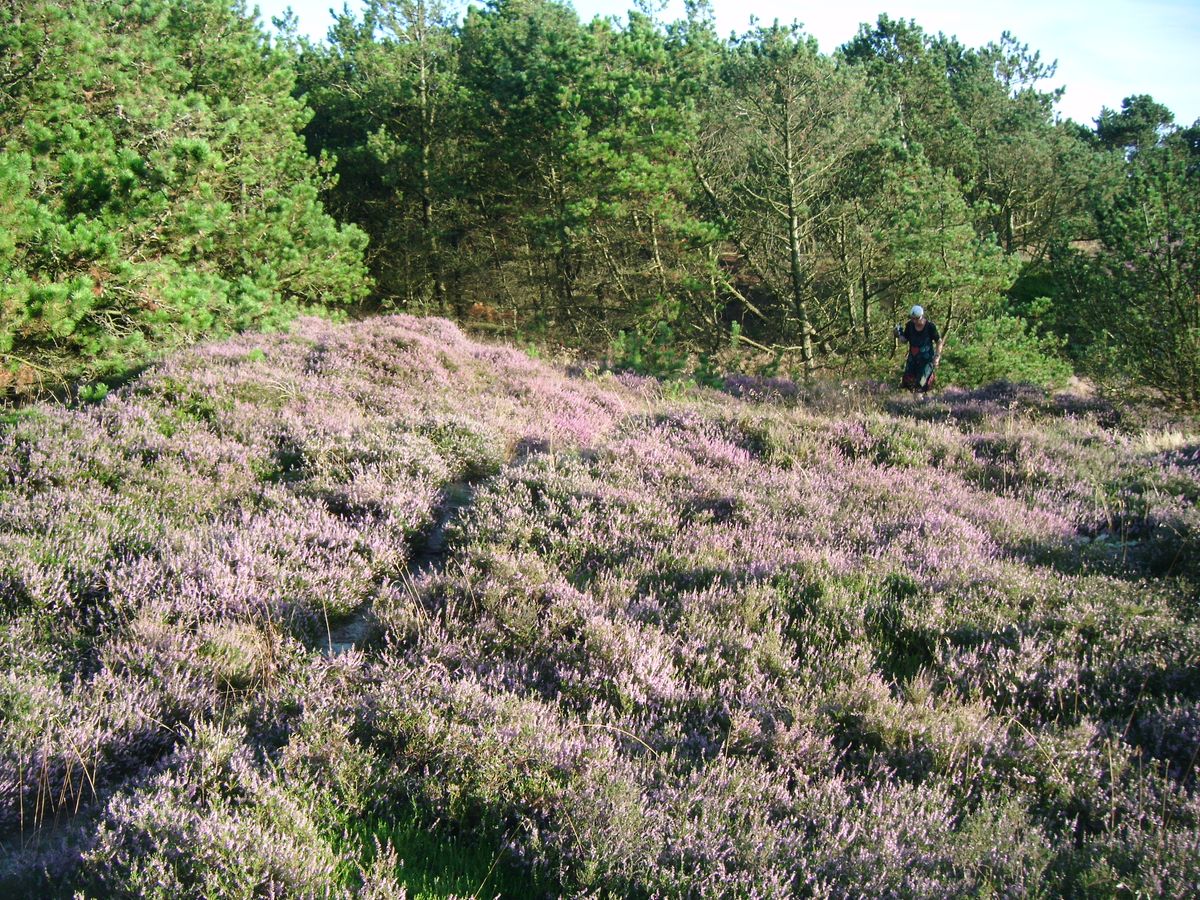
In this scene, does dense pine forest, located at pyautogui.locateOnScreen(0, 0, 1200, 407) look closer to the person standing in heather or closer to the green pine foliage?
the green pine foliage

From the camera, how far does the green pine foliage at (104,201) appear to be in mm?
8781

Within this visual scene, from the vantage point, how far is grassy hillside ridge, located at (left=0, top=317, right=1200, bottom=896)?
2.73 m

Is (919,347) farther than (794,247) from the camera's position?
No

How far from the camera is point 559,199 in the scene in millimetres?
21938

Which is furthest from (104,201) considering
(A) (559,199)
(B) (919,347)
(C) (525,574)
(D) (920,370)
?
(A) (559,199)

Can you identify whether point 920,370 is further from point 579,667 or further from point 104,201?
point 104,201

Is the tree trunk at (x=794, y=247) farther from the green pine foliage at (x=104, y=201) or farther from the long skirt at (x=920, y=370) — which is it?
the green pine foliage at (x=104, y=201)

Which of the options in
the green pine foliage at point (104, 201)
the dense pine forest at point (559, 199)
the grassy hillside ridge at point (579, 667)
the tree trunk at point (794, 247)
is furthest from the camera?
the tree trunk at point (794, 247)

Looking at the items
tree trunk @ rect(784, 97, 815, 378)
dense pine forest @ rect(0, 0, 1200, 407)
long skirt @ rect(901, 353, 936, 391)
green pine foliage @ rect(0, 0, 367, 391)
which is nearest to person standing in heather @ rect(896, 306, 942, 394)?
long skirt @ rect(901, 353, 936, 391)

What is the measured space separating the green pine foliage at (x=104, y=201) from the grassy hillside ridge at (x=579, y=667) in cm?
262

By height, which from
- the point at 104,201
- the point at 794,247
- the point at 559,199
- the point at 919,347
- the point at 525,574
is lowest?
the point at 525,574

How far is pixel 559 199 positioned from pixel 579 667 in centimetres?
2002

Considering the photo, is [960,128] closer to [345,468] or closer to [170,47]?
[170,47]

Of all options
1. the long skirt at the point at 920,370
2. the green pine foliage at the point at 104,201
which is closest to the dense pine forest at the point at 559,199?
the green pine foliage at the point at 104,201
